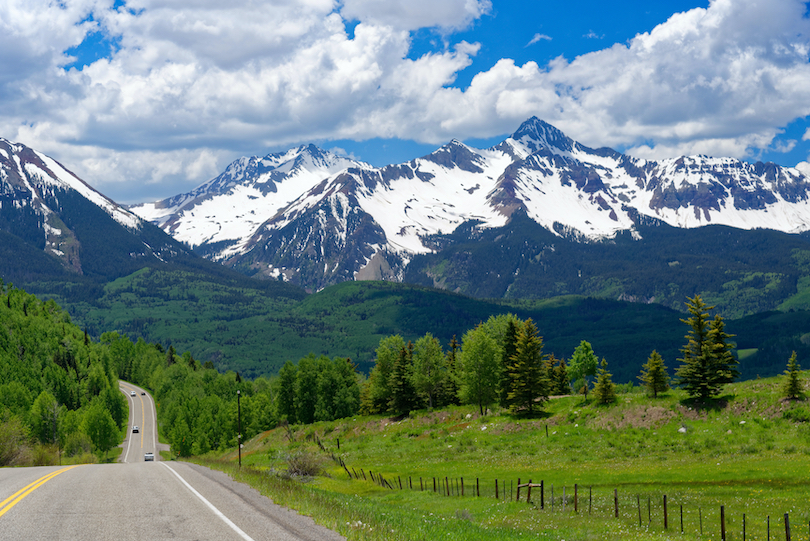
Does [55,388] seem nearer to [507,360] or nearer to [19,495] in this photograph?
[507,360]

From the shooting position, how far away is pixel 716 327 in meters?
66.9

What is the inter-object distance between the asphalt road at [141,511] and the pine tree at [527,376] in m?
55.6

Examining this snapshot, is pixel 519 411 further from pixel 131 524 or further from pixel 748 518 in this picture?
pixel 131 524

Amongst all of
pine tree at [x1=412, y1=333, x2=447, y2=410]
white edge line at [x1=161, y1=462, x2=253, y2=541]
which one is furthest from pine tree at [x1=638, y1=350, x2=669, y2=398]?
white edge line at [x1=161, y1=462, x2=253, y2=541]

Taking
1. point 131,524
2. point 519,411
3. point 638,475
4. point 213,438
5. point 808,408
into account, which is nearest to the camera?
point 131,524

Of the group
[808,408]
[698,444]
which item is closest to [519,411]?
[698,444]

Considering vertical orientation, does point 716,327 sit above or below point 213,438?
above

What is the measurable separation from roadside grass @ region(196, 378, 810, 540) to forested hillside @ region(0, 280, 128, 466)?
5992cm

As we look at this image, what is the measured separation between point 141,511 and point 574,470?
3678cm

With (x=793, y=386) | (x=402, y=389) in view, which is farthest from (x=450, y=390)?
(x=793, y=386)

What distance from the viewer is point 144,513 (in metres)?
22.0

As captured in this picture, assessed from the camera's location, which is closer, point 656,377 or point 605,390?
point 656,377

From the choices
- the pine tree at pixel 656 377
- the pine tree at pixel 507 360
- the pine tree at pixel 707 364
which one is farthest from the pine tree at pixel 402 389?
the pine tree at pixel 707 364

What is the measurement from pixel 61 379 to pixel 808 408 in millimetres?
169025
